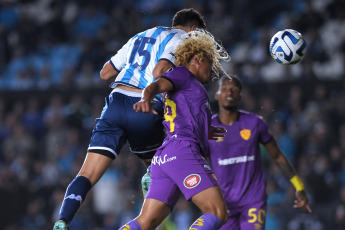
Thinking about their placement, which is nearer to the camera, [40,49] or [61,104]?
[61,104]

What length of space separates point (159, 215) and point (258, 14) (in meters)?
10.4

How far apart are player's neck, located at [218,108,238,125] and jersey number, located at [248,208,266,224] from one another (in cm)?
107

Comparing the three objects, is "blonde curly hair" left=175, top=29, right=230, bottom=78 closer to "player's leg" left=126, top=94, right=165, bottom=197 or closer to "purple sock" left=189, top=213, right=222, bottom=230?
Result: "player's leg" left=126, top=94, right=165, bottom=197

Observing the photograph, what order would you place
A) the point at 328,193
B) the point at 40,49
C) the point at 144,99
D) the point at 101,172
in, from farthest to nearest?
the point at 40,49 < the point at 328,193 < the point at 101,172 < the point at 144,99

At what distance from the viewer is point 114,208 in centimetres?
1245

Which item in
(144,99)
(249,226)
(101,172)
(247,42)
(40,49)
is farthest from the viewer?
(40,49)

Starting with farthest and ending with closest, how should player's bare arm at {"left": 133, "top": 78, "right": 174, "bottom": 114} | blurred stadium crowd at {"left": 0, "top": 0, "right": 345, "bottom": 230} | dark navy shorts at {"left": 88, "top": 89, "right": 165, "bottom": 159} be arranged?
blurred stadium crowd at {"left": 0, "top": 0, "right": 345, "bottom": 230}
dark navy shorts at {"left": 88, "top": 89, "right": 165, "bottom": 159}
player's bare arm at {"left": 133, "top": 78, "right": 174, "bottom": 114}

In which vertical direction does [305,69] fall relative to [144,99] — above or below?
below

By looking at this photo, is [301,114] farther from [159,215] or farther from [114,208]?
[159,215]

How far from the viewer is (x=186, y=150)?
5.62 meters

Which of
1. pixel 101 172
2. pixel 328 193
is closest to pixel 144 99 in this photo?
pixel 101 172

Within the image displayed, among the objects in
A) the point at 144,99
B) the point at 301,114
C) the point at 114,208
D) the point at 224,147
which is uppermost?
the point at 144,99

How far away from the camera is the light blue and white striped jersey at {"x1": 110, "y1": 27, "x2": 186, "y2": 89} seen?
6.38m

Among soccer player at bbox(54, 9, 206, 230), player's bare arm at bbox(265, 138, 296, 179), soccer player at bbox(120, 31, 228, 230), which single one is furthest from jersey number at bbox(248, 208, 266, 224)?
soccer player at bbox(120, 31, 228, 230)
